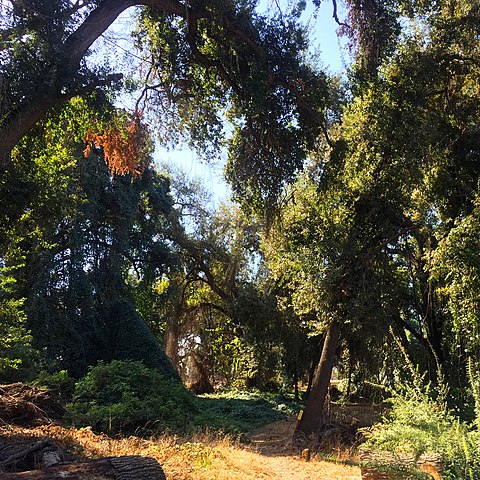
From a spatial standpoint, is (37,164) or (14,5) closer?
(14,5)

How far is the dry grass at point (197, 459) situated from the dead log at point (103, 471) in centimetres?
101

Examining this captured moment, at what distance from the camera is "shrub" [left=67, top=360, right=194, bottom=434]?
10242 millimetres

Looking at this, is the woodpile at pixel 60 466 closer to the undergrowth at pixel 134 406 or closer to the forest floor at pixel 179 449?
the forest floor at pixel 179 449

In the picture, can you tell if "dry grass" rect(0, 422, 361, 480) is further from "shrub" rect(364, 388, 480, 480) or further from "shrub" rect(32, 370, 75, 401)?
"shrub" rect(32, 370, 75, 401)

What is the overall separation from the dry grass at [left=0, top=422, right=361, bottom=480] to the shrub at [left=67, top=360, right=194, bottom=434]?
1676mm

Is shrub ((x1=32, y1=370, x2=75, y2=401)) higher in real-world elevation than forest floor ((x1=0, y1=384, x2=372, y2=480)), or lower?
higher

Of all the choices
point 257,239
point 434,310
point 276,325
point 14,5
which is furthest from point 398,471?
point 257,239

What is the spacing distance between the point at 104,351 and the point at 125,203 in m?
5.94

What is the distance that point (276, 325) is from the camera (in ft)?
69.3

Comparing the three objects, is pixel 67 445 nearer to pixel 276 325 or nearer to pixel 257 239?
pixel 276 325

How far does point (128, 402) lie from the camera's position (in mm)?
11102

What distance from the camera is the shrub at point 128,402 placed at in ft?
33.6

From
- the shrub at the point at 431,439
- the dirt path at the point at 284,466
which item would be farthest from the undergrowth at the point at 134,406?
the shrub at the point at 431,439

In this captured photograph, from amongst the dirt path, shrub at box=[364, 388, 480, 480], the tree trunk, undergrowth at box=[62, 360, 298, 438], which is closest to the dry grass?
the dirt path
